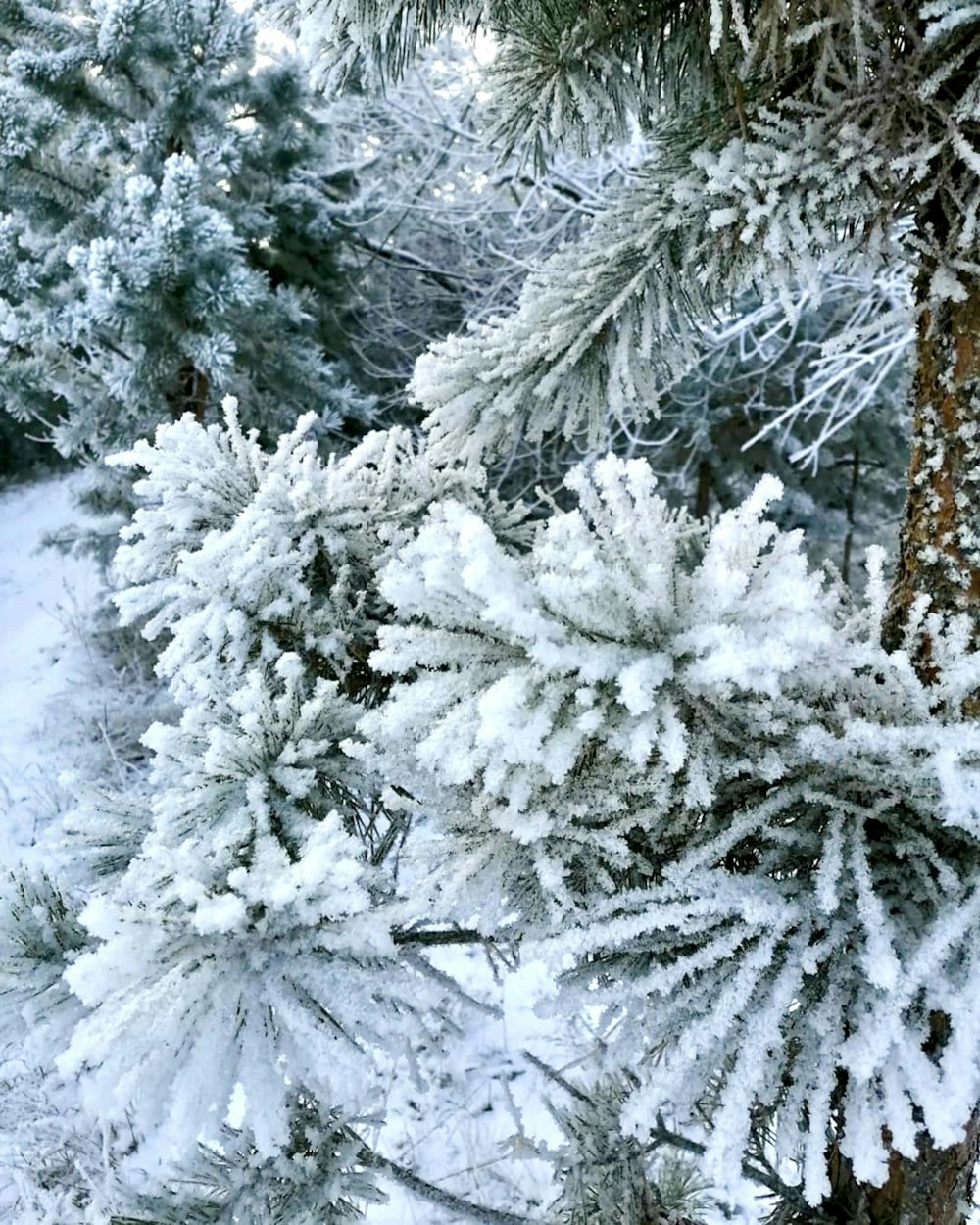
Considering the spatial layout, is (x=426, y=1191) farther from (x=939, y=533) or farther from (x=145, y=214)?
(x=145, y=214)

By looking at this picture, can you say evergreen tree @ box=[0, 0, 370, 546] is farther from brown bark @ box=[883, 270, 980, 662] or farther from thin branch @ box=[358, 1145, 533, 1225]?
thin branch @ box=[358, 1145, 533, 1225]

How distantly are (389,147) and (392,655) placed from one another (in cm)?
777

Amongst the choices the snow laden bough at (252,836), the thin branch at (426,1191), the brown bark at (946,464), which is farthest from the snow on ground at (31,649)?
the brown bark at (946,464)

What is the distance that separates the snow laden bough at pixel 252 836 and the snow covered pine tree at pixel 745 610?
15 cm

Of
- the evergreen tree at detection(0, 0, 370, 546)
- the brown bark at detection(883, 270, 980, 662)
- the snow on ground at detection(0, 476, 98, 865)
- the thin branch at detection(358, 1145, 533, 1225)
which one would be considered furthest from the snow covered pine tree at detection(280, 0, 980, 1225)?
the snow on ground at detection(0, 476, 98, 865)

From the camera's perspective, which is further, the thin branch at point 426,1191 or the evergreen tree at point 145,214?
the evergreen tree at point 145,214

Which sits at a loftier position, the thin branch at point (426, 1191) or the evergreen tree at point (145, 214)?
the evergreen tree at point (145, 214)

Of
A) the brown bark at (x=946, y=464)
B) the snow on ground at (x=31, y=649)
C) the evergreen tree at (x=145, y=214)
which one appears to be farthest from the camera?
the snow on ground at (x=31, y=649)

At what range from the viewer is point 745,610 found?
70cm

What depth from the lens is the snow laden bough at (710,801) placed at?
2.26ft

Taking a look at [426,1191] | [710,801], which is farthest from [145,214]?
[710,801]

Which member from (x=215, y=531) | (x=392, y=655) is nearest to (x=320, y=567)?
(x=215, y=531)

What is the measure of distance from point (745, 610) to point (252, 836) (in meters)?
0.52

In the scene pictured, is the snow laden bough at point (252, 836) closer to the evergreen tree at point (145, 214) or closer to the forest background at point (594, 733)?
the forest background at point (594, 733)
